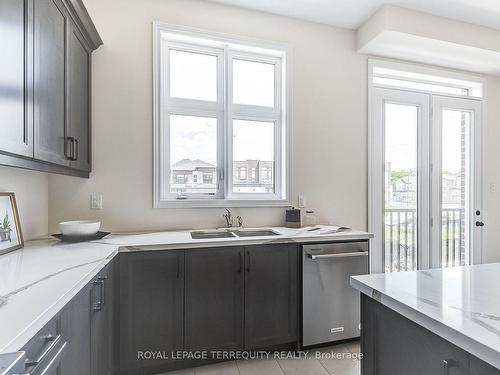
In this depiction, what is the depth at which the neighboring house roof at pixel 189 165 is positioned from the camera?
2.61m

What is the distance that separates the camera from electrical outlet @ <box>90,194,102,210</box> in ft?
7.51

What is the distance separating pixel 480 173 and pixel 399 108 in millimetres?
1404

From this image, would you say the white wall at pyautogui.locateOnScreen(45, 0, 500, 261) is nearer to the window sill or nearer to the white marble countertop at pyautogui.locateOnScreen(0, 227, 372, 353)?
the window sill

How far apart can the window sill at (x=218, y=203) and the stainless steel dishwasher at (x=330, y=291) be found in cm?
69

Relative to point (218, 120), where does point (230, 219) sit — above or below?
below

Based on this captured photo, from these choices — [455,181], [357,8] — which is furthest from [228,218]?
[455,181]

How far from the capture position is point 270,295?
6.83ft

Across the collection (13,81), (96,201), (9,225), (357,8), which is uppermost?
(357,8)

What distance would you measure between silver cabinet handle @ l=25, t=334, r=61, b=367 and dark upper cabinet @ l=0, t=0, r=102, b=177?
761 mm

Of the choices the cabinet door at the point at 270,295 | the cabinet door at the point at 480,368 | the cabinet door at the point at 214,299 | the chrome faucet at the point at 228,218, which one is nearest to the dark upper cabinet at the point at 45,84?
the cabinet door at the point at 214,299

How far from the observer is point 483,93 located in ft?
11.5

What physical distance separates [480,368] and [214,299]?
1.56 meters

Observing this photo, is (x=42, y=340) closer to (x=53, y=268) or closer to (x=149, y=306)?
(x=53, y=268)

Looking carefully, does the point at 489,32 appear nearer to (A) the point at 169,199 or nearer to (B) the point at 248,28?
(B) the point at 248,28
